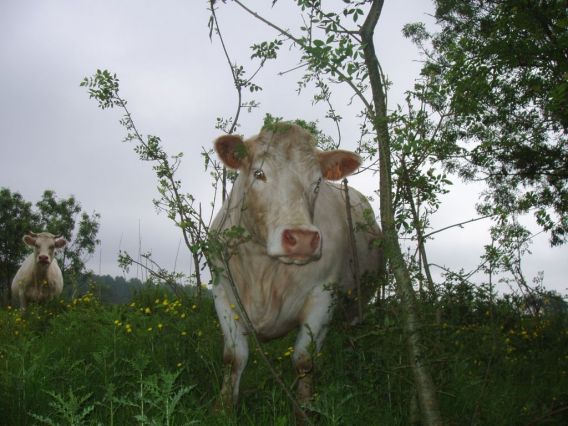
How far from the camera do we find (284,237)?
379 centimetres

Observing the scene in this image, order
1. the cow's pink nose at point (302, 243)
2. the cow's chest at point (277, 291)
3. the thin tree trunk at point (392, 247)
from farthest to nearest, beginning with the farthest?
the cow's chest at point (277, 291) < the cow's pink nose at point (302, 243) < the thin tree trunk at point (392, 247)

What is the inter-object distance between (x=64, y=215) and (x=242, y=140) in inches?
1531

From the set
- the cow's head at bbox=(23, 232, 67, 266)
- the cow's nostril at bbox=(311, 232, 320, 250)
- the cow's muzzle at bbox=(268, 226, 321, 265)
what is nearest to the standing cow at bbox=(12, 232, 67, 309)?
the cow's head at bbox=(23, 232, 67, 266)

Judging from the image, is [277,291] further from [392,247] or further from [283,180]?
[392,247]

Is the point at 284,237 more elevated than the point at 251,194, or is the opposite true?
the point at 251,194

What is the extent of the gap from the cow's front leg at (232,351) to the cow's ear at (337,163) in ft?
4.15

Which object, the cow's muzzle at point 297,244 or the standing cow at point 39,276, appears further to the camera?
the standing cow at point 39,276

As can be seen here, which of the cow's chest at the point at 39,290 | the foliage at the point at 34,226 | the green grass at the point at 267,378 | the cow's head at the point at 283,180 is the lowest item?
the green grass at the point at 267,378

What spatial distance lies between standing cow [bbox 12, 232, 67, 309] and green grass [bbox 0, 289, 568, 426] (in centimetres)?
970

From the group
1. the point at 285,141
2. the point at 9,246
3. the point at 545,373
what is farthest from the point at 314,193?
the point at 9,246

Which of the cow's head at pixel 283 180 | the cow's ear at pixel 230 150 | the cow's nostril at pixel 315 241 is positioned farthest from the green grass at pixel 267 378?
the cow's ear at pixel 230 150

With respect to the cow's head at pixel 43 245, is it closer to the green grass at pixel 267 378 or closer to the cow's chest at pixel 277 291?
the green grass at pixel 267 378

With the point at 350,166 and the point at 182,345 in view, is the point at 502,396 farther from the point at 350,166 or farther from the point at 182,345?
the point at 182,345

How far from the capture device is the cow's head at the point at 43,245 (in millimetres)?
15237
